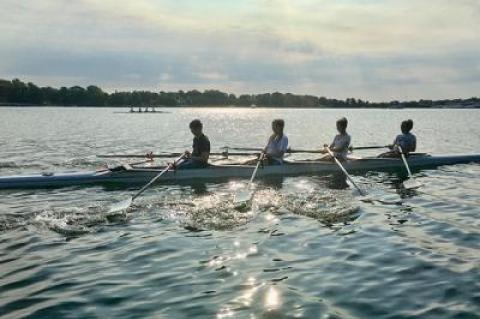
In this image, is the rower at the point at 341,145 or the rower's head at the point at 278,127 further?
the rower at the point at 341,145

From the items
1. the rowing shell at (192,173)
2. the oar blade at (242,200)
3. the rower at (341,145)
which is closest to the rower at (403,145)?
the rowing shell at (192,173)

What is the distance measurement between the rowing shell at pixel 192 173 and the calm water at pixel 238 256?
3.54ft

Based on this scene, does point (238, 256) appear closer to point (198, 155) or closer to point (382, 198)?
point (382, 198)

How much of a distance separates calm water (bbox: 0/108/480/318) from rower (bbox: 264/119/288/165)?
319 centimetres

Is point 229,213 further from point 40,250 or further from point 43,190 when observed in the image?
point 43,190

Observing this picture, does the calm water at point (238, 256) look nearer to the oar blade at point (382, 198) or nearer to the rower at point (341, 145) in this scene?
the oar blade at point (382, 198)

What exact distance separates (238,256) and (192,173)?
27.5 ft

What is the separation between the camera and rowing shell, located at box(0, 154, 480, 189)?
53.1ft

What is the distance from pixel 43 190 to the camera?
1573 centimetres

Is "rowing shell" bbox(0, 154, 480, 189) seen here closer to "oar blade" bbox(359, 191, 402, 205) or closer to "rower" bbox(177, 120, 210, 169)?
"rower" bbox(177, 120, 210, 169)

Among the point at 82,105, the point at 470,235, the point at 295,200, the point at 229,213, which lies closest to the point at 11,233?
the point at 229,213

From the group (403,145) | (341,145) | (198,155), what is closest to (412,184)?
(341,145)

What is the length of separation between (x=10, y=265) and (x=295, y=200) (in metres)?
7.82

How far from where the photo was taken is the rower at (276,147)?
1825 cm
